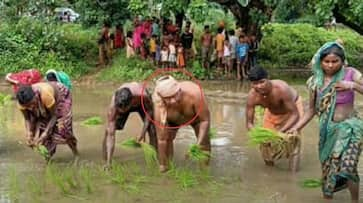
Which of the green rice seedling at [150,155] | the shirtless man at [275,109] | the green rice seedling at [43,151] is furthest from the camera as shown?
the green rice seedling at [43,151]

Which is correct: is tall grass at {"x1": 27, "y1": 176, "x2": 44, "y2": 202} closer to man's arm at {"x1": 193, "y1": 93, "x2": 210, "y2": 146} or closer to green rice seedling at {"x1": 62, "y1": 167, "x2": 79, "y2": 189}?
green rice seedling at {"x1": 62, "y1": 167, "x2": 79, "y2": 189}

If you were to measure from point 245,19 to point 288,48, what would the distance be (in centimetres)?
389

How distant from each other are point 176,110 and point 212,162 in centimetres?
122

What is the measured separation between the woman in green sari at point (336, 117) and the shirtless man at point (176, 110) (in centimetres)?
129

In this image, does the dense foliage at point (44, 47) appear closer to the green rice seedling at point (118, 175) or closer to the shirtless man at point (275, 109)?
the green rice seedling at point (118, 175)

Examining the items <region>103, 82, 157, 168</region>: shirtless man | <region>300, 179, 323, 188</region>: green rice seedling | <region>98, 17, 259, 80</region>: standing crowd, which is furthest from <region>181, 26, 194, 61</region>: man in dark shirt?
<region>300, 179, 323, 188</region>: green rice seedling

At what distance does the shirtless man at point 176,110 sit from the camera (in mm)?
6742

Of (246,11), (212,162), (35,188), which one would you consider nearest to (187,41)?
(246,11)

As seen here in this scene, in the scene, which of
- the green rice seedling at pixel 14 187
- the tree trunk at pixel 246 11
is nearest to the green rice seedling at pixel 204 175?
the green rice seedling at pixel 14 187

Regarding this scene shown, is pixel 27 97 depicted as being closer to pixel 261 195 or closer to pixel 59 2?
pixel 261 195

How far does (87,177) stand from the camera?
6922mm

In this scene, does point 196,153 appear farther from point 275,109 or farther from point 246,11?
point 246,11

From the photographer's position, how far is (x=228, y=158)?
8.29 meters

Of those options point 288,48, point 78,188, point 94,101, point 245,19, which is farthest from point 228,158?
point 288,48
